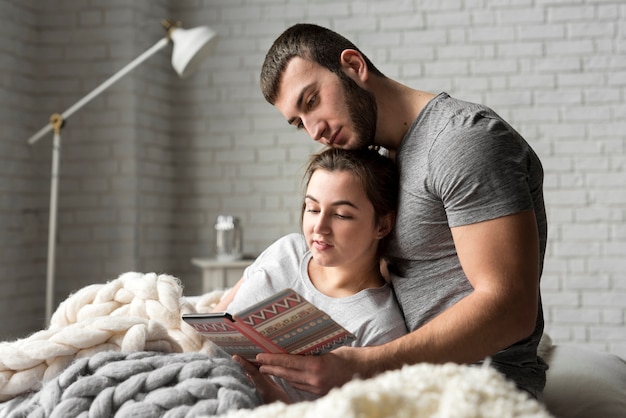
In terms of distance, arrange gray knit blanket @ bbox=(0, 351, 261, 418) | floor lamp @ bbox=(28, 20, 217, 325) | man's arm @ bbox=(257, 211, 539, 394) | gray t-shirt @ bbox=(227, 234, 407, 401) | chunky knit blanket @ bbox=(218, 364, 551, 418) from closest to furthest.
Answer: chunky knit blanket @ bbox=(218, 364, 551, 418) → gray knit blanket @ bbox=(0, 351, 261, 418) → man's arm @ bbox=(257, 211, 539, 394) → gray t-shirt @ bbox=(227, 234, 407, 401) → floor lamp @ bbox=(28, 20, 217, 325)

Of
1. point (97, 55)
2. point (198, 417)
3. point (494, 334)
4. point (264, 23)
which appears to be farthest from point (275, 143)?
point (198, 417)

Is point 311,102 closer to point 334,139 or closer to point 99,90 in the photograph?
point 334,139

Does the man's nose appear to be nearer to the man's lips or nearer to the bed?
the man's lips

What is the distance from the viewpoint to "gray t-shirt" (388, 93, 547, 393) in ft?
4.68

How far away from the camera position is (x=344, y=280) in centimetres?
165

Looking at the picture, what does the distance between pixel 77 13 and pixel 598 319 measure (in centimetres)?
329

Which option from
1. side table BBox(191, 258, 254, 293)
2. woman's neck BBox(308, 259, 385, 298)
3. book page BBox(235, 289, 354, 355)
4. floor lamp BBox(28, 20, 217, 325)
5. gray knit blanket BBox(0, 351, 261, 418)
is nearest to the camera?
gray knit blanket BBox(0, 351, 261, 418)

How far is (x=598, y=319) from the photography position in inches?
170

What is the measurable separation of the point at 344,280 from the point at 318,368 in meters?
0.36

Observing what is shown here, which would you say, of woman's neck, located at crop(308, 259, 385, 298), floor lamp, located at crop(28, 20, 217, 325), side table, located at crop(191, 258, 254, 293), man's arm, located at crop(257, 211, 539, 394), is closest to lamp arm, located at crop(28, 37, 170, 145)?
floor lamp, located at crop(28, 20, 217, 325)

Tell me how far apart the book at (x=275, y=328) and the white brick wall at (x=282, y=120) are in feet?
9.63

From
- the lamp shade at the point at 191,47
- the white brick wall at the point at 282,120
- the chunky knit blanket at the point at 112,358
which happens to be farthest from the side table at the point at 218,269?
the chunky knit blanket at the point at 112,358

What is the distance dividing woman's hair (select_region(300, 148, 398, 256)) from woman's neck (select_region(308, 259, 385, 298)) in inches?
2.1

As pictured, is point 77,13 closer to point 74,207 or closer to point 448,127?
point 74,207
